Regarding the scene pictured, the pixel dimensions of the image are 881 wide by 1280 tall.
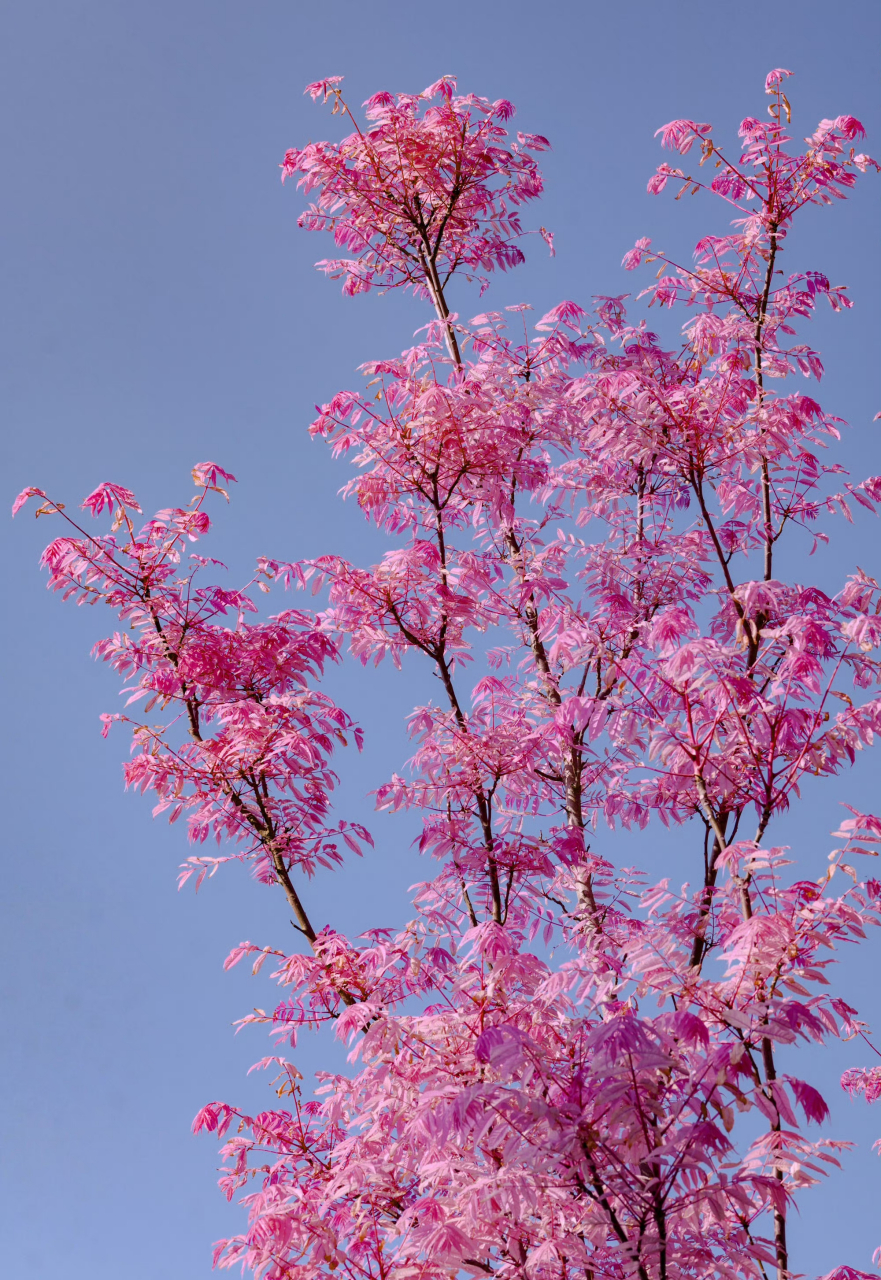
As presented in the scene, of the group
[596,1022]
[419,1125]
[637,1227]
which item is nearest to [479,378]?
[596,1022]

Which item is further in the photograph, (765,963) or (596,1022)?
(596,1022)

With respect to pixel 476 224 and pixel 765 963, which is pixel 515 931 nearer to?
pixel 765 963

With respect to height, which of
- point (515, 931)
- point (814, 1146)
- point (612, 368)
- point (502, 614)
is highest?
point (612, 368)

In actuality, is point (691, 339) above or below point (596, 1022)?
above

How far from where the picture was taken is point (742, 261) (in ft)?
17.3

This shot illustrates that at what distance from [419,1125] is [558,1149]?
0.65 meters

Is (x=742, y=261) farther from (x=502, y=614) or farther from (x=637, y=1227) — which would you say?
(x=637, y=1227)

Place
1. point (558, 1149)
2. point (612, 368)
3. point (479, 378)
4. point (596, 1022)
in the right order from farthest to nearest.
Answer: point (612, 368)
point (479, 378)
point (596, 1022)
point (558, 1149)

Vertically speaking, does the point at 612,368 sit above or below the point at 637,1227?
above

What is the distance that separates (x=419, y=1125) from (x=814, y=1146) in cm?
115

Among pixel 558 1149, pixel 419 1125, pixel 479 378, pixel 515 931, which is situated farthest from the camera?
pixel 479 378

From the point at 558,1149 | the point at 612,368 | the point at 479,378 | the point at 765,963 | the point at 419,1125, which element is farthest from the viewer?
the point at 612,368

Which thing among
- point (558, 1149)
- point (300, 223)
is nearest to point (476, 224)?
point (300, 223)

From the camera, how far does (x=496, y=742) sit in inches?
171
